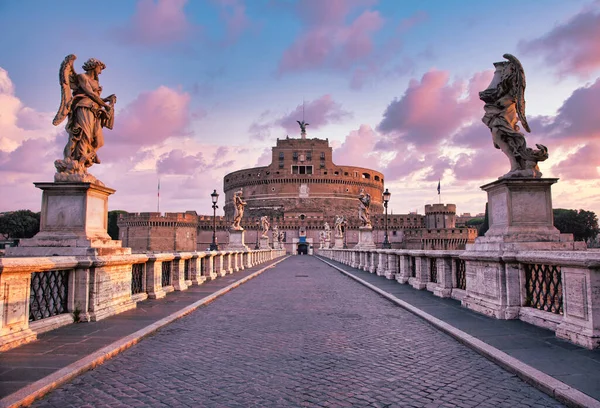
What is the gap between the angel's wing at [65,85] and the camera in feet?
24.5

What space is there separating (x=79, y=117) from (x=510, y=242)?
7.42 m

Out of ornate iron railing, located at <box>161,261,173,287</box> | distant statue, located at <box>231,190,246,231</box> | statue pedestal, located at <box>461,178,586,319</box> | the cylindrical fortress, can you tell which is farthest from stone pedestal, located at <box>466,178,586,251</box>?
the cylindrical fortress

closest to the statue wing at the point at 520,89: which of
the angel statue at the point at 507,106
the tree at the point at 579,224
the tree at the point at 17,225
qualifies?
the angel statue at the point at 507,106

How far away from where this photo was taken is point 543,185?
7430mm

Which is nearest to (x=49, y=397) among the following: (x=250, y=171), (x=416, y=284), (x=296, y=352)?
(x=296, y=352)

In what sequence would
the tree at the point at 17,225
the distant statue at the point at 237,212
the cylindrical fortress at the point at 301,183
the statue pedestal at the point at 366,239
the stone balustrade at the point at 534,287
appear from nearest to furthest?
the stone balustrade at the point at 534,287, the distant statue at the point at 237,212, the statue pedestal at the point at 366,239, the tree at the point at 17,225, the cylindrical fortress at the point at 301,183

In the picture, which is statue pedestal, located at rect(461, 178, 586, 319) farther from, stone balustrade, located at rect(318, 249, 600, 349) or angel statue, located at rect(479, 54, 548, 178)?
angel statue, located at rect(479, 54, 548, 178)

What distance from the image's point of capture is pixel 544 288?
647 centimetres

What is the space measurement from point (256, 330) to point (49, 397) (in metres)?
3.35

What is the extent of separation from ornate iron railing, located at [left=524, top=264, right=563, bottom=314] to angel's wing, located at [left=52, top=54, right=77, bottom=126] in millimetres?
7651

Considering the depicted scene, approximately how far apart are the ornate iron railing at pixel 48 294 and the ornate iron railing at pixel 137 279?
8.26 ft

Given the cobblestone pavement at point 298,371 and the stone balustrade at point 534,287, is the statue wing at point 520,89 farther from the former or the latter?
the cobblestone pavement at point 298,371

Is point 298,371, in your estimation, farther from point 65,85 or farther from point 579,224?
point 579,224

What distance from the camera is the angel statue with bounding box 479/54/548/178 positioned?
313 inches
